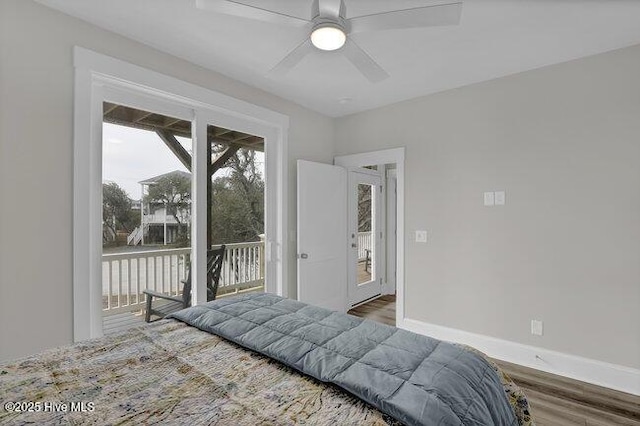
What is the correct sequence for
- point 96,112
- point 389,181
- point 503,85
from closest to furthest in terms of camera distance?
point 96,112 → point 503,85 → point 389,181

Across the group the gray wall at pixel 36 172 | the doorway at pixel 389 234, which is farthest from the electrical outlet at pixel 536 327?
the gray wall at pixel 36 172

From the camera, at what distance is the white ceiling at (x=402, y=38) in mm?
1950

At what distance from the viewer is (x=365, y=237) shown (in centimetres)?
486

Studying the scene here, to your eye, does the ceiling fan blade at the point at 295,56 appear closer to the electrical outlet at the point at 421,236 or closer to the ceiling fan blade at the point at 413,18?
the ceiling fan blade at the point at 413,18

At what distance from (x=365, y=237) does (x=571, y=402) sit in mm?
2993

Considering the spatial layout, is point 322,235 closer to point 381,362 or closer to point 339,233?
point 339,233

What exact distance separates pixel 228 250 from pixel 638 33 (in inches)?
143

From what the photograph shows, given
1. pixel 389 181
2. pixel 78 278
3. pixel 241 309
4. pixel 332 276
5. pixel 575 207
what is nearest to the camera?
pixel 241 309

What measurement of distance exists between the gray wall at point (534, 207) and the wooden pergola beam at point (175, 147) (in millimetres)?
2309

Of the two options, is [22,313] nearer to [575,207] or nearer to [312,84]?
[312,84]

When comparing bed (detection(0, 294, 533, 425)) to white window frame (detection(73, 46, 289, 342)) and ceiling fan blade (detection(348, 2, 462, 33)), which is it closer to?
white window frame (detection(73, 46, 289, 342))

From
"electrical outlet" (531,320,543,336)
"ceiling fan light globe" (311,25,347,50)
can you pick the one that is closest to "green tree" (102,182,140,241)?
"ceiling fan light globe" (311,25,347,50)

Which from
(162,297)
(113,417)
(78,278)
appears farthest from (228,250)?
(113,417)

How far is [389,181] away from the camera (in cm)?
524
